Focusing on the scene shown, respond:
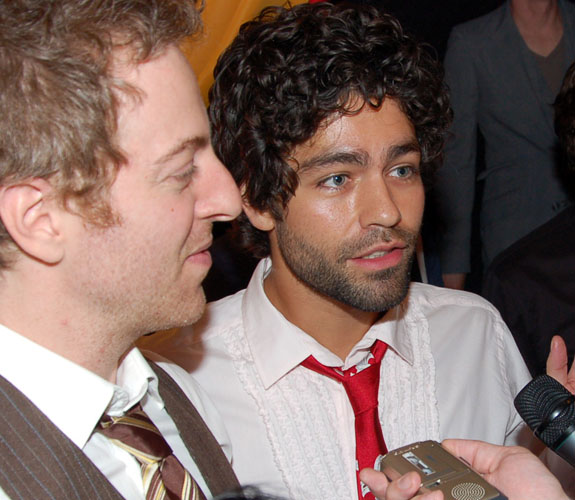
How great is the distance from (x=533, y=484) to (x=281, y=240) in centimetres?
102

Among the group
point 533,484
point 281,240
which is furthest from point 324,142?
point 533,484

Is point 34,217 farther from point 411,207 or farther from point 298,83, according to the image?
point 411,207

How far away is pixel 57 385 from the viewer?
137 cm

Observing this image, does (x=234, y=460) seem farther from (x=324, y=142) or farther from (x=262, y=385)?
(x=324, y=142)

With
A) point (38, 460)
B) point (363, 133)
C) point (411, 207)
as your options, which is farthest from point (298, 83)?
point (38, 460)

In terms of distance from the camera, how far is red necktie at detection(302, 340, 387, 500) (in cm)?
196

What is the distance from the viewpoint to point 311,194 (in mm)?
2059

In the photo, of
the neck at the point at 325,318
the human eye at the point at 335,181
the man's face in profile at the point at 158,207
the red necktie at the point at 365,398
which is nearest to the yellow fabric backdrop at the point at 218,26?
the human eye at the point at 335,181

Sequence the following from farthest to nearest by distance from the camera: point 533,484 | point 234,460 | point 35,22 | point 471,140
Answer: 1. point 471,140
2. point 234,460
3. point 533,484
4. point 35,22

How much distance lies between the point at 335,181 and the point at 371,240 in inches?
8.0

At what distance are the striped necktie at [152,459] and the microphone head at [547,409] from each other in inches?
28.5

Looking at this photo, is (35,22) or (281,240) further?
(281,240)

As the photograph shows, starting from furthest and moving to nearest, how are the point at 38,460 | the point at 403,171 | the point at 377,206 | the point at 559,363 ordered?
the point at 403,171 → the point at 377,206 → the point at 559,363 → the point at 38,460

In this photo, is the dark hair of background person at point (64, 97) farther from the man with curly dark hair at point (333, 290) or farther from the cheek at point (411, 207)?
the cheek at point (411, 207)
